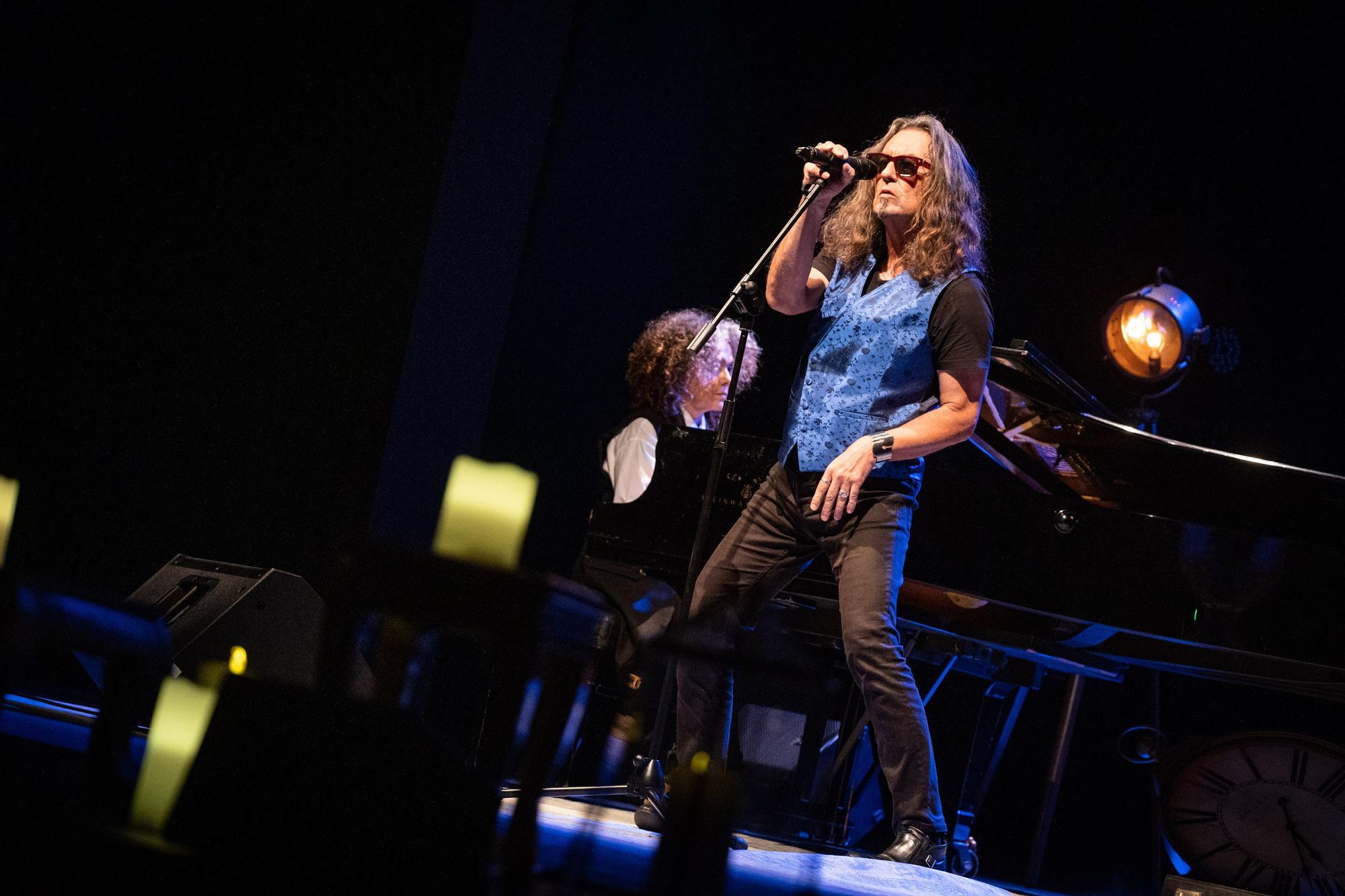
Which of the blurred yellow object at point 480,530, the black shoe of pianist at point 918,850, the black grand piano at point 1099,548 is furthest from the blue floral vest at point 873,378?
the blurred yellow object at point 480,530

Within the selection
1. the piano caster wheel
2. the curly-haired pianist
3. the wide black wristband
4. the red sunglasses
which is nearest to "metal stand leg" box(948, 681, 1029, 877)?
the piano caster wheel

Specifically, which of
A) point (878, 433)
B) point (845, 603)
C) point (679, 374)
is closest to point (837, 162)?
point (878, 433)

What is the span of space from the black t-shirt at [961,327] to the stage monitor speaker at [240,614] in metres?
1.72

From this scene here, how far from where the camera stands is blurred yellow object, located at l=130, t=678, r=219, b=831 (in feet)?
4.77

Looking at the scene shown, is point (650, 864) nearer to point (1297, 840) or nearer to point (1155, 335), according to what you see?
point (1297, 840)

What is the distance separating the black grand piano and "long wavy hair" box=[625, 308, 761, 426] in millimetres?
725

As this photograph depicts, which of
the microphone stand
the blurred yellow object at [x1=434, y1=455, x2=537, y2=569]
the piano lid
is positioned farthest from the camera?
the piano lid

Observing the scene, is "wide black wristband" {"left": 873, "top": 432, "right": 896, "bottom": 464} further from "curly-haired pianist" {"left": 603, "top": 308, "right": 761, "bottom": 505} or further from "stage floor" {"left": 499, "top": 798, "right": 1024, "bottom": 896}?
"curly-haired pianist" {"left": 603, "top": 308, "right": 761, "bottom": 505}

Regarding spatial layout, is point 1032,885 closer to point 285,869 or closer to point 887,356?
point 887,356

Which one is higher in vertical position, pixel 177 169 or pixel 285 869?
pixel 177 169

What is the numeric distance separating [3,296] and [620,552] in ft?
7.27

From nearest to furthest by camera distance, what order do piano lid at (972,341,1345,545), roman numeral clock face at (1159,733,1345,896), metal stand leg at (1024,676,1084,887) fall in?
1. piano lid at (972,341,1345,545)
2. roman numeral clock face at (1159,733,1345,896)
3. metal stand leg at (1024,676,1084,887)

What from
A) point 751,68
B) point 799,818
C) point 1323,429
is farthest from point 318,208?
point 1323,429

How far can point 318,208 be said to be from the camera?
4.15 meters
